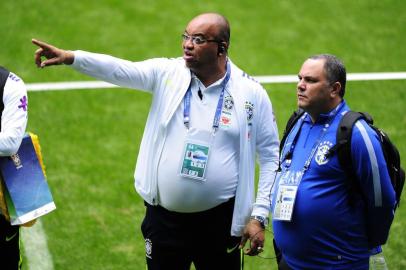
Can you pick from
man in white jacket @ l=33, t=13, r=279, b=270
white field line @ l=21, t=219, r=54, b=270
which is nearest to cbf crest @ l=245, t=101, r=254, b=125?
man in white jacket @ l=33, t=13, r=279, b=270

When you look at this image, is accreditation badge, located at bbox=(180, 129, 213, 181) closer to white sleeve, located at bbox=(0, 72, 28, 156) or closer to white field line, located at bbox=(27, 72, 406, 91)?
white sleeve, located at bbox=(0, 72, 28, 156)

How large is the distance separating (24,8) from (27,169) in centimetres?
620

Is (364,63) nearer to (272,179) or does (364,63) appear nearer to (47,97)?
(47,97)

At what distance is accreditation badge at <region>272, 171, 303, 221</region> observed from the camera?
4.85 metres

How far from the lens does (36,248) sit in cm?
726

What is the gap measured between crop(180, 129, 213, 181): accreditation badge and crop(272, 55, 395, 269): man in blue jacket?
491mm

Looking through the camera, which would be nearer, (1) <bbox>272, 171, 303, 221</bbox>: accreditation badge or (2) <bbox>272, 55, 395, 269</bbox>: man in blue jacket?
(2) <bbox>272, 55, 395, 269</bbox>: man in blue jacket

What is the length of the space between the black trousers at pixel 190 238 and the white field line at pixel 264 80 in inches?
189

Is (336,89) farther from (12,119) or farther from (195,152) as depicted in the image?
(12,119)

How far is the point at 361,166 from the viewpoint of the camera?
182 inches

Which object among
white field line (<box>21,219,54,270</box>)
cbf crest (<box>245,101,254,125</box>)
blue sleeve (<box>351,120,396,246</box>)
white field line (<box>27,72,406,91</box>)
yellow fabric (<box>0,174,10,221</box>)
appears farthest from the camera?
white field line (<box>27,72,406,91</box>)

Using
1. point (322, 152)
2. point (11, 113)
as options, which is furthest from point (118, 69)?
point (322, 152)

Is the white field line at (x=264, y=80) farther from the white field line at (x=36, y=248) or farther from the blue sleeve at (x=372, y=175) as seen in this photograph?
the blue sleeve at (x=372, y=175)

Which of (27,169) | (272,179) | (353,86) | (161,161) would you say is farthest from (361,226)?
(353,86)
